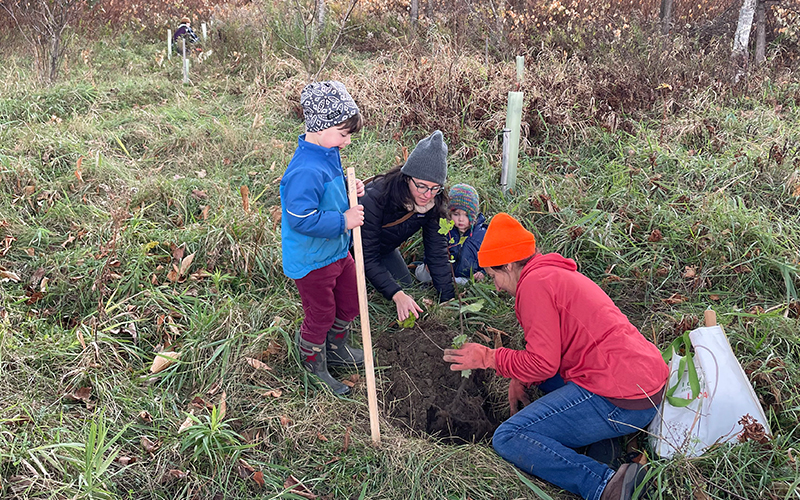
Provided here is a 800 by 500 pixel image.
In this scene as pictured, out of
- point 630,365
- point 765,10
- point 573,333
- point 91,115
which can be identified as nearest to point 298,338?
point 573,333

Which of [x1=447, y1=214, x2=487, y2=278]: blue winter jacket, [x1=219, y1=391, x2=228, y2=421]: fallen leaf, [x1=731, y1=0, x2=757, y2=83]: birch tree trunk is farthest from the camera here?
[x1=731, y1=0, x2=757, y2=83]: birch tree trunk

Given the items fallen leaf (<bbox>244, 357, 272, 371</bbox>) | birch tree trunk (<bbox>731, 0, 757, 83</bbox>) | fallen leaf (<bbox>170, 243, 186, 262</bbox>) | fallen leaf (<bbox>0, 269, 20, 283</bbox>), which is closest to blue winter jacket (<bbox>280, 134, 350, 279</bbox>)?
fallen leaf (<bbox>244, 357, 272, 371</bbox>)

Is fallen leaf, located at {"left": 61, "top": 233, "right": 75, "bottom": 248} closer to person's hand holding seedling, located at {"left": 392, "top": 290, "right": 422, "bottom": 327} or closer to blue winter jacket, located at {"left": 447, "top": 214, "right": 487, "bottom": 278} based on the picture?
person's hand holding seedling, located at {"left": 392, "top": 290, "right": 422, "bottom": 327}

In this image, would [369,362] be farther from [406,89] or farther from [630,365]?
[406,89]

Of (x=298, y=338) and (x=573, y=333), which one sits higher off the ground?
(x=573, y=333)

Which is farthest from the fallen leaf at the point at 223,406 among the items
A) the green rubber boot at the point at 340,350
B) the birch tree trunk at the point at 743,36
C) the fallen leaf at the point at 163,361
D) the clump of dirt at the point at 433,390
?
the birch tree trunk at the point at 743,36

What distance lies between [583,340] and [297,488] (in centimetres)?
132

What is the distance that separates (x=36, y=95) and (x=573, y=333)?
20.7 feet

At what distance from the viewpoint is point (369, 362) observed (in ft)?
7.77

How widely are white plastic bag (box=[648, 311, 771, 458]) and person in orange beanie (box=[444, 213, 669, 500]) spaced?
73 mm

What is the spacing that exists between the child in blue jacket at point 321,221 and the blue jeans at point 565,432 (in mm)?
905

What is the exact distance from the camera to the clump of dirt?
2646 millimetres

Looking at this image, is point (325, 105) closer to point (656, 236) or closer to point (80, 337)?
point (80, 337)

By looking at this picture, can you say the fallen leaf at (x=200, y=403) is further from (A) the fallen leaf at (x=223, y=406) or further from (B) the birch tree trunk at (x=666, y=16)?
(B) the birch tree trunk at (x=666, y=16)
